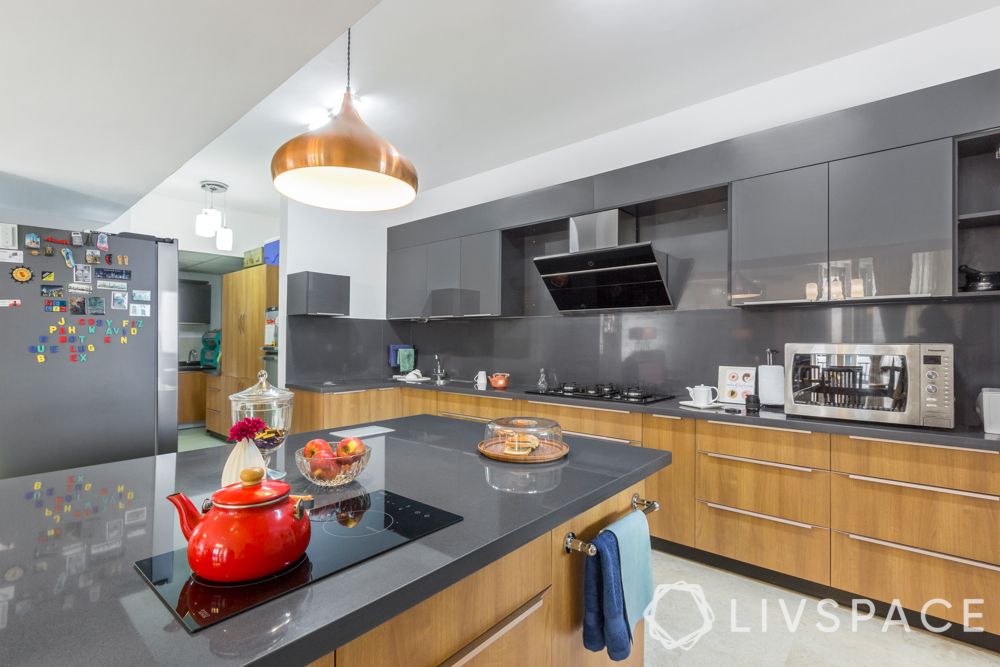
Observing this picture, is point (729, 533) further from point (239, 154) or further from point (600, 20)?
point (239, 154)

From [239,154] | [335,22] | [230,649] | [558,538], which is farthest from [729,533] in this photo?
[239,154]

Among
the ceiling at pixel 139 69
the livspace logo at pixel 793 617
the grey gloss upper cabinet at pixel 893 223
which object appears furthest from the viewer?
the grey gloss upper cabinet at pixel 893 223

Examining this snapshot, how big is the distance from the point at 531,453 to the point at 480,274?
2738 mm

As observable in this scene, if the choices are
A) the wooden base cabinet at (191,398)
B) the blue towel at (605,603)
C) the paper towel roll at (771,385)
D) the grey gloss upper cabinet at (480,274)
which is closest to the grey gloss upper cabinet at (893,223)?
the paper towel roll at (771,385)

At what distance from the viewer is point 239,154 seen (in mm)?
3936

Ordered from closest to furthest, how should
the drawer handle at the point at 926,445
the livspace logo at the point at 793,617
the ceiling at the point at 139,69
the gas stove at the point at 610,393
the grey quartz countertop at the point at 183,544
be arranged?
the grey quartz countertop at the point at 183,544 < the ceiling at the point at 139,69 < the drawer handle at the point at 926,445 < the livspace logo at the point at 793,617 < the gas stove at the point at 610,393

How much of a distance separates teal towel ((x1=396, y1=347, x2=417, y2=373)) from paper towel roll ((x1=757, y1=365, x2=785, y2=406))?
327 cm

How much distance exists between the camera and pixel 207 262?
6.48 metres

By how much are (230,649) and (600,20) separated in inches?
103

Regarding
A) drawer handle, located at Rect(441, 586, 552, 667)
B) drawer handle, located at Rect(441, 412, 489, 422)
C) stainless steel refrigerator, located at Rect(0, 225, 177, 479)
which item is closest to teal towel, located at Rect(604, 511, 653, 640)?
drawer handle, located at Rect(441, 586, 552, 667)

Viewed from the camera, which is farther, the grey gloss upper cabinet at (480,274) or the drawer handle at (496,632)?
the grey gloss upper cabinet at (480,274)

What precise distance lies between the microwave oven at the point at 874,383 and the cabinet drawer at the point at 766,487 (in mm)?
310

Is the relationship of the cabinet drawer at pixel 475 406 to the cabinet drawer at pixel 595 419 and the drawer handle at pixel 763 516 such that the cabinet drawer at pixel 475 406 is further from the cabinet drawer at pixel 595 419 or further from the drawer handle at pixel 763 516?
the drawer handle at pixel 763 516

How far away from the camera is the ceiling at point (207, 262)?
19.7 ft
